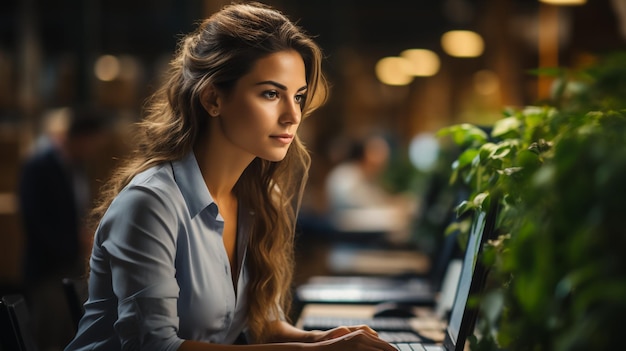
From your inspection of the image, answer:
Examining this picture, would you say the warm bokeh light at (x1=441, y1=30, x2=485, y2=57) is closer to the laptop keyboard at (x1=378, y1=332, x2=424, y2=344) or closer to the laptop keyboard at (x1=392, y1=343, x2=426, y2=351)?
the laptop keyboard at (x1=378, y1=332, x2=424, y2=344)

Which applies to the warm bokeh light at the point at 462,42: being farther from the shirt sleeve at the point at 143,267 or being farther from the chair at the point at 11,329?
the chair at the point at 11,329

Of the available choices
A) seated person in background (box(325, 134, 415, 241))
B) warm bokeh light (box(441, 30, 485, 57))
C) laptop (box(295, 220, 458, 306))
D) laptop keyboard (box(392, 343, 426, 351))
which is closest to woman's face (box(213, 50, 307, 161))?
laptop keyboard (box(392, 343, 426, 351))

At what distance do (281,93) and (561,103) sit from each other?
25.0 inches

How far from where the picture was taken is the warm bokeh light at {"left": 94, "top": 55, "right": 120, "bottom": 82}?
9766mm

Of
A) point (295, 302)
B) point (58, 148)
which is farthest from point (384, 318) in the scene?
point (58, 148)

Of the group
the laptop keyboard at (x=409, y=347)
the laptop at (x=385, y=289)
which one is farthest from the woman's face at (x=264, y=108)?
the laptop at (x=385, y=289)

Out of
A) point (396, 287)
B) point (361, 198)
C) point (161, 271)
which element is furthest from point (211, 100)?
point (361, 198)

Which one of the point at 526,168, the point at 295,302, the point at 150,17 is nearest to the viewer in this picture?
the point at 526,168

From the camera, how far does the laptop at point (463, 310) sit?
1688 mm

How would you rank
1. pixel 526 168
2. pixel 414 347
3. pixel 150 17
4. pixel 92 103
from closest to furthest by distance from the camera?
1. pixel 526 168
2. pixel 414 347
3. pixel 92 103
4. pixel 150 17

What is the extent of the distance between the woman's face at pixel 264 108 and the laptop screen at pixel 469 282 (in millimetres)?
485

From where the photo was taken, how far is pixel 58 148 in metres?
5.35

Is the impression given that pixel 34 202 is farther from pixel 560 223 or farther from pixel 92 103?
pixel 560 223

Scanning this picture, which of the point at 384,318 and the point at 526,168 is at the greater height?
the point at 526,168
